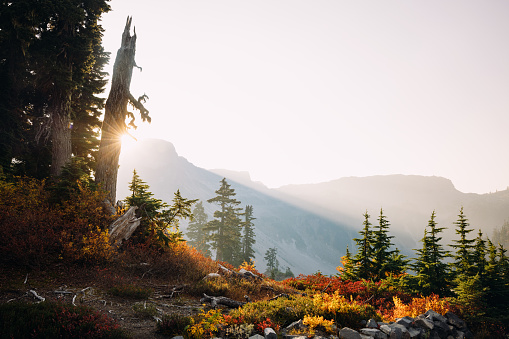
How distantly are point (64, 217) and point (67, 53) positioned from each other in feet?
32.6

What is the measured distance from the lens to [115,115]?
1324 centimetres

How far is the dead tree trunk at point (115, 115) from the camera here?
511 inches

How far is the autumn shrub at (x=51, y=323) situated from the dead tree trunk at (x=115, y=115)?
846 cm

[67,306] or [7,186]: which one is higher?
[7,186]

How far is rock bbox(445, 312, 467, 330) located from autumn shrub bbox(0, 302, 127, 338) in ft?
29.9

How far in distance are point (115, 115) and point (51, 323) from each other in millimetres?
11093

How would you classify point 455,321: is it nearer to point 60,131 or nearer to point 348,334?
point 348,334

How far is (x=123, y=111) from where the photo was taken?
13.5 metres

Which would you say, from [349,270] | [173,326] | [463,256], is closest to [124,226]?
[173,326]

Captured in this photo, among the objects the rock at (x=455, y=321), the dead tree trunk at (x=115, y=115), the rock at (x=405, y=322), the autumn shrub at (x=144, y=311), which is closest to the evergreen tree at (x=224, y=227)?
the dead tree trunk at (x=115, y=115)


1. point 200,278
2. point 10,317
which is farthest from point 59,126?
point 10,317

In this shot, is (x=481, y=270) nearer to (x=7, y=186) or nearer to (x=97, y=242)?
(x=97, y=242)

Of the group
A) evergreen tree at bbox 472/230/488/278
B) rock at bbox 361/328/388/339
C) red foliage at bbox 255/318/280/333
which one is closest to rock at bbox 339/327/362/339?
rock at bbox 361/328/388/339

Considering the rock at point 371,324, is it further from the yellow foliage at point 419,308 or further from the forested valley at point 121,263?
the yellow foliage at point 419,308
